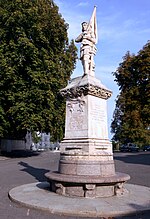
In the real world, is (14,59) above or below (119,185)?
above

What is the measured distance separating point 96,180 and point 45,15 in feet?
69.7

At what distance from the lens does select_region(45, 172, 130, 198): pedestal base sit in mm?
7893

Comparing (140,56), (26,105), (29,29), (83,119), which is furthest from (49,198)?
(140,56)

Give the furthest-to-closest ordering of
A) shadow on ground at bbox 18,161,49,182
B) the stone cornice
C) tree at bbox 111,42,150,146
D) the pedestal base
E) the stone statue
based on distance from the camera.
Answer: tree at bbox 111,42,150,146 < shadow on ground at bbox 18,161,49,182 < the stone statue < the stone cornice < the pedestal base

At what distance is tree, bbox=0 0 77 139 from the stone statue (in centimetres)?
1335

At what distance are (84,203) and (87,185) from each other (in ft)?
2.23

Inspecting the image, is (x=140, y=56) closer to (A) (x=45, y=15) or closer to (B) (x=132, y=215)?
(A) (x=45, y=15)

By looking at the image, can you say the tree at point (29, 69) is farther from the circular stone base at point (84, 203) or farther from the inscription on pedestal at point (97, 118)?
the circular stone base at point (84, 203)

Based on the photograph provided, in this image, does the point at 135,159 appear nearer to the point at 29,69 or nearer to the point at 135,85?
the point at 135,85

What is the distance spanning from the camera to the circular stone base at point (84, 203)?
21.6 feet

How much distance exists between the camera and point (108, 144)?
9562mm

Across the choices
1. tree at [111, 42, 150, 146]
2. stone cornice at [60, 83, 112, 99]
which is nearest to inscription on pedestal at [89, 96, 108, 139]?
stone cornice at [60, 83, 112, 99]

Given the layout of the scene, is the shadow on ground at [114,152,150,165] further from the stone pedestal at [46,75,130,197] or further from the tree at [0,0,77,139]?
the stone pedestal at [46,75,130,197]

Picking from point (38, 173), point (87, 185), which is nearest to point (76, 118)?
point (87, 185)
